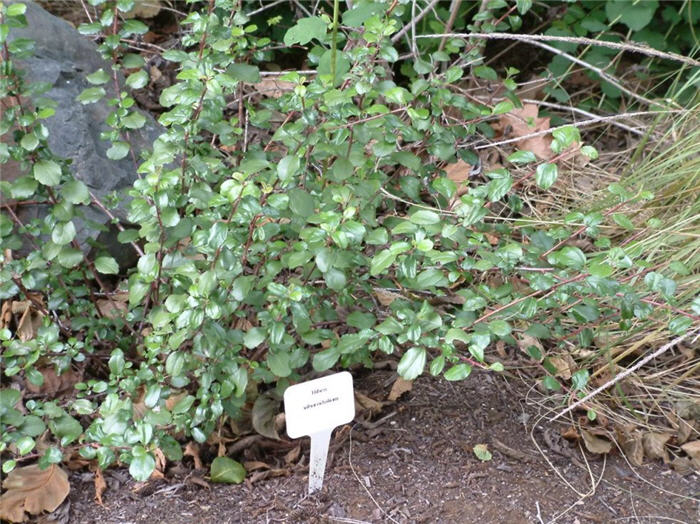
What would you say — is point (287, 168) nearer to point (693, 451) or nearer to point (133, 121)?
point (133, 121)

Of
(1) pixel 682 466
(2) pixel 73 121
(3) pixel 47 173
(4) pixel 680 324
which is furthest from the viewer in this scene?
(2) pixel 73 121

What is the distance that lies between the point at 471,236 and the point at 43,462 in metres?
1.01

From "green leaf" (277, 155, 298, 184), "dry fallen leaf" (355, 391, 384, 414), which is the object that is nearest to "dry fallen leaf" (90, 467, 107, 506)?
"dry fallen leaf" (355, 391, 384, 414)

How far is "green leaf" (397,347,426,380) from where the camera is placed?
1381 mm

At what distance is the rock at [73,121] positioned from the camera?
7.59 ft

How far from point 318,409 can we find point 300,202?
1.59ft

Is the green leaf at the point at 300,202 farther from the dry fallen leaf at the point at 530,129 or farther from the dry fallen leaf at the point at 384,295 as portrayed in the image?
the dry fallen leaf at the point at 530,129

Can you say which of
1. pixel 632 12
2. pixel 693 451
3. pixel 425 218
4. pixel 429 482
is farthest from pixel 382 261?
pixel 632 12

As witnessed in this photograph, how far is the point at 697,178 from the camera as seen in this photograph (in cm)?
251

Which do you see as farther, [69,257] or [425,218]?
[69,257]

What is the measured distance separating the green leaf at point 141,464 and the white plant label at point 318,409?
32 centimetres

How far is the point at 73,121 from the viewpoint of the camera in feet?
7.71

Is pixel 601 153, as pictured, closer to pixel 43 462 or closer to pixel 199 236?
pixel 199 236

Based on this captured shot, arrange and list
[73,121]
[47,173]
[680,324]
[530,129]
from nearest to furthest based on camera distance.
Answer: [680,324], [47,173], [73,121], [530,129]
